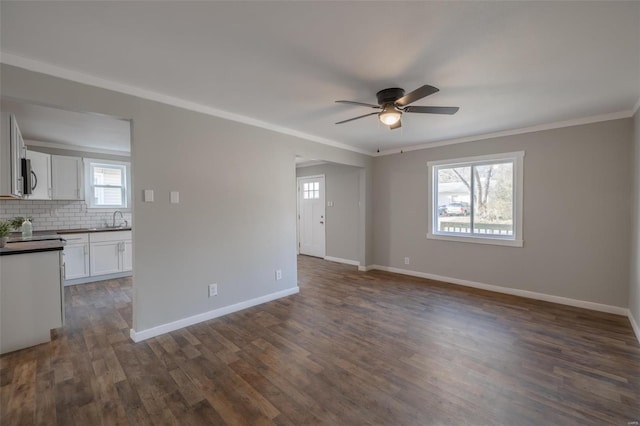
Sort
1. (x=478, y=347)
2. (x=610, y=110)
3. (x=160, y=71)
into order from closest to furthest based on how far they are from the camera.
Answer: (x=160, y=71)
(x=478, y=347)
(x=610, y=110)

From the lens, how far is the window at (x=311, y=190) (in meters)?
7.20

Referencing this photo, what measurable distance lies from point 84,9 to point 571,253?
5566mm

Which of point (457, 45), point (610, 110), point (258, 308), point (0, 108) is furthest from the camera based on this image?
point (258, 308)

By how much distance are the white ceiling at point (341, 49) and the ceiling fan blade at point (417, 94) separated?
18 cm

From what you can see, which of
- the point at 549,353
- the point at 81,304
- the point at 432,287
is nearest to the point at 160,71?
the point at 81,304

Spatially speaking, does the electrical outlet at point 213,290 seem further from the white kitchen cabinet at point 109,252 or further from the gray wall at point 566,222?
the gray wall at point 566,222

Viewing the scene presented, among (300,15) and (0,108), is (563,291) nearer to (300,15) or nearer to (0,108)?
(300,15)

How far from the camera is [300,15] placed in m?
1.69

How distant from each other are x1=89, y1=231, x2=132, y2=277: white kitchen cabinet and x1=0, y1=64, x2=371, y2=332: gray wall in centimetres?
291

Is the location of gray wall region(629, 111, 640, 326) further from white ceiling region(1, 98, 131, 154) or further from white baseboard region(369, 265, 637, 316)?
white ceiling region(1, 98, 131, 154)

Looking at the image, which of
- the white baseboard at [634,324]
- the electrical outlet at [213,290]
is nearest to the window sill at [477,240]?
the white baseboard at [634,324]

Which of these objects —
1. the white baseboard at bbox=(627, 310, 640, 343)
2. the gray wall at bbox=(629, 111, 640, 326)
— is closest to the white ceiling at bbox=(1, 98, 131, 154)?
the gray wall at bbox=(629, 111, 640, 326)

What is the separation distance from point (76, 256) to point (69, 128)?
2103 mm

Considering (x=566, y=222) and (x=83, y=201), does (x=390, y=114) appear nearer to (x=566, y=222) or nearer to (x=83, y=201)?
(x=566, y=222)
